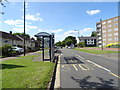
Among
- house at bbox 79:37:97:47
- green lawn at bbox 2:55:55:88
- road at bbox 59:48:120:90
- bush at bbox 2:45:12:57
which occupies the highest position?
house at bbox 79:37:97:47

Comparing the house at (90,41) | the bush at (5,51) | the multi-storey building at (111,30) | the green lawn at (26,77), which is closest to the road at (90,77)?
the green lawn at (26,77)

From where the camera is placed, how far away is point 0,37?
3259 centimetres

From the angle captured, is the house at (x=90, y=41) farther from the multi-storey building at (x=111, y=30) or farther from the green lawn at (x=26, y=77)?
the green lawn at (x=26, y=77)

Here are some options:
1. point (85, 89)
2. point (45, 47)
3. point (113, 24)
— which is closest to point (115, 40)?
point (113, 24)

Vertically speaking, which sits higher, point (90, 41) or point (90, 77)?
point (90, 41)

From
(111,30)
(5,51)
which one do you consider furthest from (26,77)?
(111,30)

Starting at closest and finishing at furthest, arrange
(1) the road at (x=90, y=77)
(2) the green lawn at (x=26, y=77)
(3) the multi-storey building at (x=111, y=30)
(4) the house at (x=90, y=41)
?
1. (2) the green lawn at (x=26, y=77)
2. (1) the road at (x=90, y=77)
3. (3) the multi-storey building at (x=111, y=30)
4. (4) the house at (x=90, y=41)

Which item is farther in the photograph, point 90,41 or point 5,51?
point 90,41

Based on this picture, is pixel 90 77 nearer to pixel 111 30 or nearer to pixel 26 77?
pixel 26 77

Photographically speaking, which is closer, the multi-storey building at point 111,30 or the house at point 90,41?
the multi-storey building at point 111,30

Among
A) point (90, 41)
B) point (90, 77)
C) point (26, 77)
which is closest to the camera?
point (26, 77)

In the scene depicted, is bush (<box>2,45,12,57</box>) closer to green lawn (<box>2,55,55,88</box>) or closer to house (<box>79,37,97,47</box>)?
green lawn (<box>2,55,55,88</box>)

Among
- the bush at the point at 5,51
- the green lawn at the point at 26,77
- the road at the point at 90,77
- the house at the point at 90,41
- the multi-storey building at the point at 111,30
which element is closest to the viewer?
the green lawn at the point at 26,77

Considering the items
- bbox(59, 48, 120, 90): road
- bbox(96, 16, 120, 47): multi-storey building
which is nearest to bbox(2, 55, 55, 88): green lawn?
bbox(59, 48, 120, 90): road
